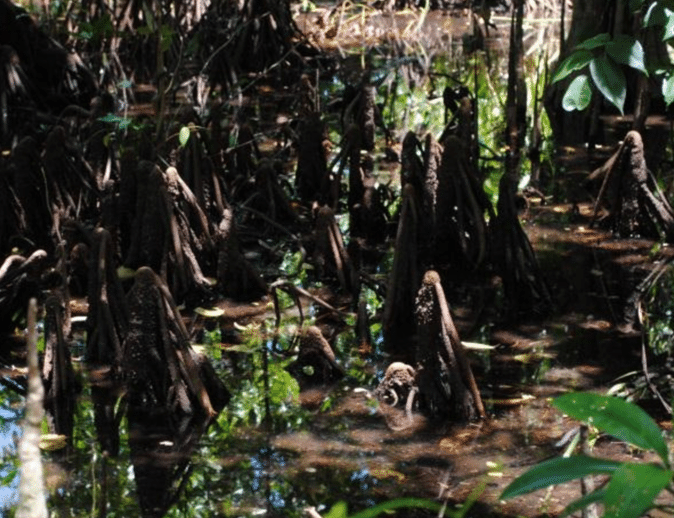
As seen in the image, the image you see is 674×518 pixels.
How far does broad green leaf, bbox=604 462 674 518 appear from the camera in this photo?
1251 mm

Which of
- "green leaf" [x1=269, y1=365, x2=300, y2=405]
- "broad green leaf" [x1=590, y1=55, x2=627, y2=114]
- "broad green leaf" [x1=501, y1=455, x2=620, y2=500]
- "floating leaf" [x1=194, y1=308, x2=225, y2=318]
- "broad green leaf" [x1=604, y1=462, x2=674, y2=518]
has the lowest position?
"green leaf" [x1=269, y1=365, x2=300, y2=405]

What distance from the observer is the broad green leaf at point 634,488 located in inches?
49.3

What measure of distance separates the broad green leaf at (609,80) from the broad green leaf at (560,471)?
Answer: 1.35 m

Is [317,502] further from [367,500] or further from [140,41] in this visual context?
[140,41]

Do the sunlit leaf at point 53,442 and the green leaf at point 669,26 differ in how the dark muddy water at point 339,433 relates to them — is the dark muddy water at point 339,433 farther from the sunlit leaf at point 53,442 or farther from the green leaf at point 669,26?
the green leaf at point 669,26

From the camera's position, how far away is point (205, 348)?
215 inches

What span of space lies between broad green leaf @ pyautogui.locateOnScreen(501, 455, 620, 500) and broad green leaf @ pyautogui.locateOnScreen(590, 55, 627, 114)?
4.42 feet

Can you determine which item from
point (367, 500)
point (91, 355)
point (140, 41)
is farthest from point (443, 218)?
point (140, 41)

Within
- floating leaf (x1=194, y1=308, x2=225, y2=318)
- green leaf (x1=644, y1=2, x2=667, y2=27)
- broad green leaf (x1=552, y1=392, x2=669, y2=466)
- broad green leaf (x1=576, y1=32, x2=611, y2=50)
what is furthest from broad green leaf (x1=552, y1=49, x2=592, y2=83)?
floating leaf (x1=194, y1=308, x2=225, y2=318)

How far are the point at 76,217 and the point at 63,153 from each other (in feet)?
1.16

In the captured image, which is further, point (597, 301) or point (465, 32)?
point (465, 32)

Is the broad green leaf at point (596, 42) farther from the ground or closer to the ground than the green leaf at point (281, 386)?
farther from the ground

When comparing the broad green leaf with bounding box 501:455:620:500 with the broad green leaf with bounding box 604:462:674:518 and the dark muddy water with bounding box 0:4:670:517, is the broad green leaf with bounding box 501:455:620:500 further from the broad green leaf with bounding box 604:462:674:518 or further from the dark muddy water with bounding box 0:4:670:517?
the dark muddy water with bounding box 0:4:670:517

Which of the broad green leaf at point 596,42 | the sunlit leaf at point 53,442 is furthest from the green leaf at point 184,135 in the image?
the broad green leaf at point 596,42
